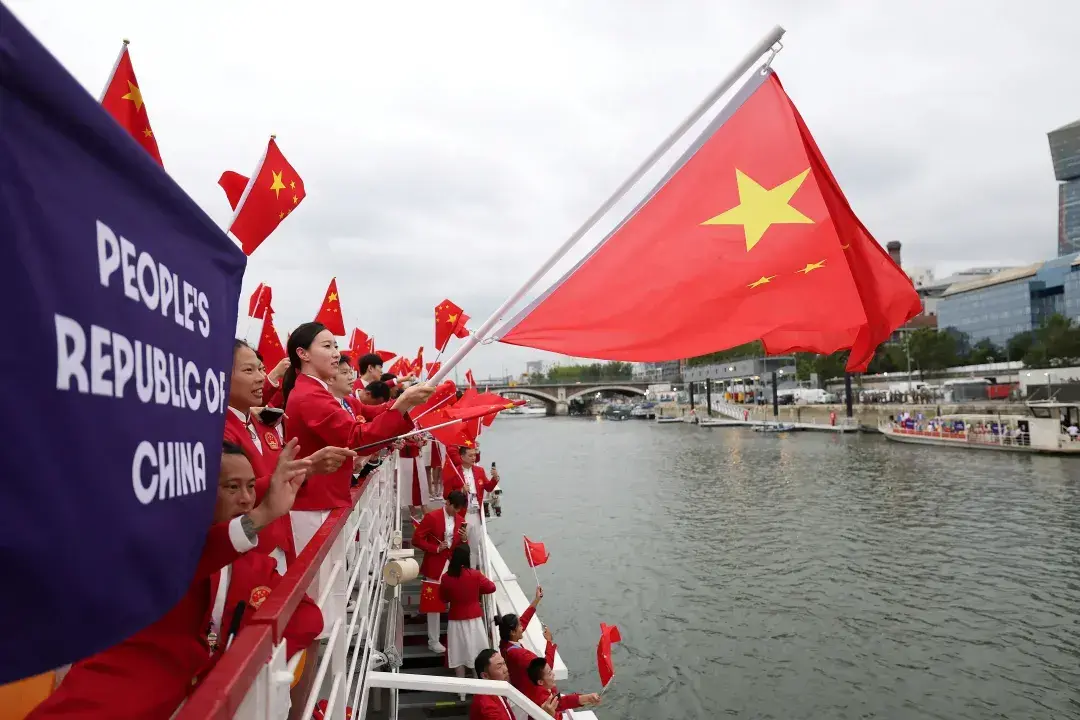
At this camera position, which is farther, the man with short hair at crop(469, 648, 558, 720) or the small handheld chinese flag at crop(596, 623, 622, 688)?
the small handheld chinese flag at crop(596, 623, 622, 688)

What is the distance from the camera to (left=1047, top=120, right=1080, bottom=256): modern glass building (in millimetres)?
124875

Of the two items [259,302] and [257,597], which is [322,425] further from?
[259,302]

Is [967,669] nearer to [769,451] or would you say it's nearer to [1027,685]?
[1027,685]

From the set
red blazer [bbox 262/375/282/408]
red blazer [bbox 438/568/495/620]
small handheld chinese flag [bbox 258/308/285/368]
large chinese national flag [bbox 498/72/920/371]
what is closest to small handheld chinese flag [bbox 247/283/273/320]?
small handheld chinese flag [bbox 258/308/285/368]

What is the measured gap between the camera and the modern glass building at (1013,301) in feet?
290

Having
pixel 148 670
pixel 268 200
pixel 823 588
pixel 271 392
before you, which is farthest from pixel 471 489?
pixel 823 588

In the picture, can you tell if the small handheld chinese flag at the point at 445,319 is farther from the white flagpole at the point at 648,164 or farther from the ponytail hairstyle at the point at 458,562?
the white flagpole at the point at 648,164

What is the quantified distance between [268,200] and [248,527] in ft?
11.9

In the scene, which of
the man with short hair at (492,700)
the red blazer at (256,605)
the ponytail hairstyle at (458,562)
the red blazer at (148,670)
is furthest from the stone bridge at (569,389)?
the red blazer at (148,670)

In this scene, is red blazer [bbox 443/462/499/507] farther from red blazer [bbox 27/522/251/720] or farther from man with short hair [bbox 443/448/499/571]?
red blazer [bbox 27/522/251/720]

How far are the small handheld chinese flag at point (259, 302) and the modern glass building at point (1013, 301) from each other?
332ft

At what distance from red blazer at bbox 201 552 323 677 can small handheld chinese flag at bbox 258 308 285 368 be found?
285 inches

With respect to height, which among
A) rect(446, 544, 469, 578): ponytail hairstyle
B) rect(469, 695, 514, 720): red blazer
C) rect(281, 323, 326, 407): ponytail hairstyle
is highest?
rect(281, 323, 326, 407): ponytail hairstyle

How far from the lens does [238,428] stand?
303cm
